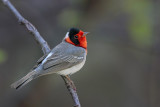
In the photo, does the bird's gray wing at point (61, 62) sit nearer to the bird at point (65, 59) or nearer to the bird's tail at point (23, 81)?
the bird at point (65, 59)

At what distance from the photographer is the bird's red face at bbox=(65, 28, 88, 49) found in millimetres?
6309

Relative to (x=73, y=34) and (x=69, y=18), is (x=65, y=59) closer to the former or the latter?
(x=73, y=34)

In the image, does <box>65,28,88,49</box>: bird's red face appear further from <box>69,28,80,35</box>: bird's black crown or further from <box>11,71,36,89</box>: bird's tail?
<box>11,71,36,89</box>: bird's tail

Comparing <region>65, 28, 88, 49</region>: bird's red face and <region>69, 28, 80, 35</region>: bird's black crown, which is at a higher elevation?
<region>69, 28, 80, 35</region>: bird's black crown

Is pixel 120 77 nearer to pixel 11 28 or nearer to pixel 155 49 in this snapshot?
pixel 155 49

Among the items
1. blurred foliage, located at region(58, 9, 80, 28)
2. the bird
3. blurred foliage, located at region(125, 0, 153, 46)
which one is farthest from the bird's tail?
blurred foliage, located at region(125, 0, 153, 46)

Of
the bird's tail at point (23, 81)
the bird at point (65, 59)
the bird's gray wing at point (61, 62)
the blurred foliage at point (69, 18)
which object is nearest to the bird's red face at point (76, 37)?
the bird at point (65, 59)

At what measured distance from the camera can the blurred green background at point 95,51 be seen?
24.9 feet

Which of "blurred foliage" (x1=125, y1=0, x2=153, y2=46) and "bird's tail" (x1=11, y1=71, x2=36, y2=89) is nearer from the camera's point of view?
"bird's tail" (x1=11, y1=71, x2=36, y2=89)

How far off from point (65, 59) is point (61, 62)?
0.46 ft

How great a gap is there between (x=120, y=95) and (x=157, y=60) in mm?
2257

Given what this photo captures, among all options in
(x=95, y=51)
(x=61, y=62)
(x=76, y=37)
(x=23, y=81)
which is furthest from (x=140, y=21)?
(x=23, y=81)

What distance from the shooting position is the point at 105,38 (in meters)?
8.45

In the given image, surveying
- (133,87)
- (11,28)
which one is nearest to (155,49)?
(133,87)
